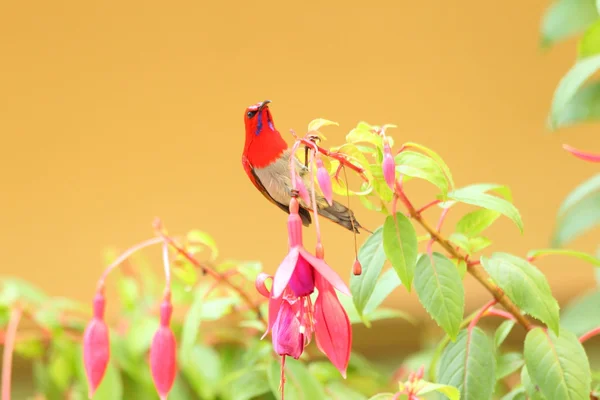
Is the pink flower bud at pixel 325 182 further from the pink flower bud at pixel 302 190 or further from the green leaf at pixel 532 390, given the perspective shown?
the green leaf at pixel 532 390

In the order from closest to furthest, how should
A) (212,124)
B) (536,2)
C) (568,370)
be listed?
(568,370) → (212,124) → (536,2)

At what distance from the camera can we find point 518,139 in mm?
1435

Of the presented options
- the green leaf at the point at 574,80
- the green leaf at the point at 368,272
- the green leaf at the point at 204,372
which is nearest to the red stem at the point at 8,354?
the green leaf at the point at 204,372

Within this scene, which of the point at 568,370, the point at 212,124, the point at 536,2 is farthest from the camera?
the point at 536,2

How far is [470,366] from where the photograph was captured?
0.45 metres

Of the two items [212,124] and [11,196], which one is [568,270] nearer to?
[212,124]

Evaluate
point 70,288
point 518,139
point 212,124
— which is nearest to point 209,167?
point 212,124

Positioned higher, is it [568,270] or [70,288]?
[70,288]

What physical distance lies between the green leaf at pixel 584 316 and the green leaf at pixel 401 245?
0.40 meters

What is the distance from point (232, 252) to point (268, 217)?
12cm

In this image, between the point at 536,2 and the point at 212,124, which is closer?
the point at 212,124

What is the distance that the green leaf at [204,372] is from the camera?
73cm

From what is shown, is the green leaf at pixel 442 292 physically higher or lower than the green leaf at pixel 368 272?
lower

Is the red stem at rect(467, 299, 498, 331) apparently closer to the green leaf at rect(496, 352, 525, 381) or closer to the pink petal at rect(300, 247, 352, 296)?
the green leaf at rect(496, 352, 525, 381)
